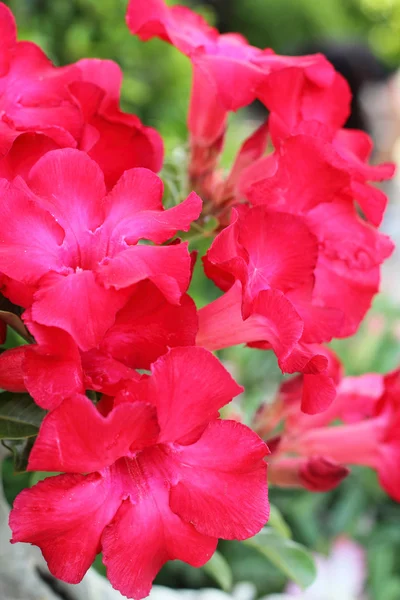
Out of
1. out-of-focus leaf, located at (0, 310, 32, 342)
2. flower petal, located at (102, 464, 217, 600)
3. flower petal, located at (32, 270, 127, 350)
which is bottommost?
flower petal, located at (102, 464, 217, 600)

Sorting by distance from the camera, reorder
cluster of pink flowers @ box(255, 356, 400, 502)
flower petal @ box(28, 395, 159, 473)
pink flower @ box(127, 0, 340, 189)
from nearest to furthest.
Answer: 1. flower petal @ box(28, 395, 159, 473)
2. pink flower @ box(127, 0, 340, 189)
3. cluster of pink flowers @ box(255, 356, 400, 502)

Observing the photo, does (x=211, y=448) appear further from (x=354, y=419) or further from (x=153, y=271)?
(x=354, y=419)

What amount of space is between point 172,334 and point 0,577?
0.84ft

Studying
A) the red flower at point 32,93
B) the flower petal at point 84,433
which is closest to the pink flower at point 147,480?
the flower petal at point 84,433

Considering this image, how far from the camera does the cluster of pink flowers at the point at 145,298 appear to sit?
1.03 ft

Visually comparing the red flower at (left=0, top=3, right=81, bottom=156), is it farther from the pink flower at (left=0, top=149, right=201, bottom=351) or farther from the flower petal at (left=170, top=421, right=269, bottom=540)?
the flower petal at (left=170, top=421, right=269, bottom=540)

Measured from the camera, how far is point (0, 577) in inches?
19.0

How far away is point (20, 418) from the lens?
373 mm

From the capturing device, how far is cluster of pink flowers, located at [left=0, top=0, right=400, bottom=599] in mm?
313

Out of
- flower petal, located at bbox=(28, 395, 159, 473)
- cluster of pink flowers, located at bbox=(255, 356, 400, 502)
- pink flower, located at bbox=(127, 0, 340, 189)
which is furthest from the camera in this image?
cluster of pink flowers, located at bbox=(255, 356, 400, 502)

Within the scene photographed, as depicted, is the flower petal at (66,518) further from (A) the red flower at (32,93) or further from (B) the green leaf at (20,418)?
(A) the red flower at (32,93)

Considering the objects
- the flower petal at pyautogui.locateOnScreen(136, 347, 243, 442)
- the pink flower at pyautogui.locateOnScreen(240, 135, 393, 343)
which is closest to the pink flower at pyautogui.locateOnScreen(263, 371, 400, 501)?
the pink flower at pyautogui.locateOnScreen(240, 135, 393, 343)

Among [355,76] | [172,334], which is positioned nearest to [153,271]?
[172,334]

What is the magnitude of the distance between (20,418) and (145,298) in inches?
4.0
